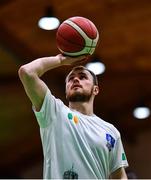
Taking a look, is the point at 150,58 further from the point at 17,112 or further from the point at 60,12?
the point at 17,112

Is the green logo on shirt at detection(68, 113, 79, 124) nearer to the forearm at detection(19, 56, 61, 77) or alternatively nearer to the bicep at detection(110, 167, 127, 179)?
the forearm at detection(19, 56, 61, 77)

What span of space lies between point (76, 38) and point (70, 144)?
65 centimetres

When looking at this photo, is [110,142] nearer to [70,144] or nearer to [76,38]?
[70,144]

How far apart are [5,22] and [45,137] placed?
4.49m

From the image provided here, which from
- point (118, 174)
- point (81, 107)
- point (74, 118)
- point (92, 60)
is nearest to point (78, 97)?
point (81, 107)

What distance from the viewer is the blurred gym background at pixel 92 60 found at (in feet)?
22.5

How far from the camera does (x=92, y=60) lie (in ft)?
26.7

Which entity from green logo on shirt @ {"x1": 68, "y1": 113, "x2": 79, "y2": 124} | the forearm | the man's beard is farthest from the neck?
the forearm

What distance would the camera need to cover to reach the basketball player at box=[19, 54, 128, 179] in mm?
2967

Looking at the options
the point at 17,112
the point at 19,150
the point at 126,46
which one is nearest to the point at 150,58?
the point at 126,46

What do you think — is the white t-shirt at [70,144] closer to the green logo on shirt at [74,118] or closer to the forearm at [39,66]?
the green logo on shirt at [74,118]

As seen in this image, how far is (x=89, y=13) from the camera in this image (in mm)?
6926

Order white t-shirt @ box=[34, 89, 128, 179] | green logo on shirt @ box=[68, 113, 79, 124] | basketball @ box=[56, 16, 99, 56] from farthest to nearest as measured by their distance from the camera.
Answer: basketball @ box=[56, 16, 99, 56] → green logo on shirt @ box=[68, 113, 79, 124] → white t-shirt @ box=[34, 89, 128, 179]

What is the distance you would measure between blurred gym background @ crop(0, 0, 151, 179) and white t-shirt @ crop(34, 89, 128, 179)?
3.56 m
